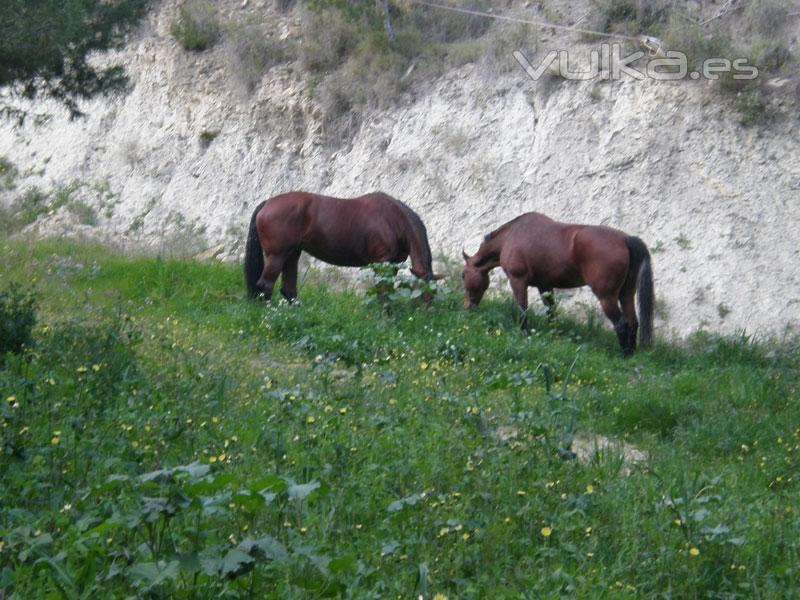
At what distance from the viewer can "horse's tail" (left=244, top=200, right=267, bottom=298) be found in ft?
50.2

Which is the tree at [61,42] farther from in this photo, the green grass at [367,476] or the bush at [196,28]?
the bush at [196,28]

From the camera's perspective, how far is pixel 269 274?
49.9 ft

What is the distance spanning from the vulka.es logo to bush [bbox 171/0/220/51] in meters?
8.09

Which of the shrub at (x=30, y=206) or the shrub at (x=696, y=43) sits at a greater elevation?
the shrub at (x=696, y=43)

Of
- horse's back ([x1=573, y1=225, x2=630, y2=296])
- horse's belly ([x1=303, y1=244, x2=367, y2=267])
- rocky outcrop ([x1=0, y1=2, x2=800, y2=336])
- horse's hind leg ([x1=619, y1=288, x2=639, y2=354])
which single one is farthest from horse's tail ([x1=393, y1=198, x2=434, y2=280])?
rocky outcrop ([x1=0, y1=2, x2=800, y2=336])

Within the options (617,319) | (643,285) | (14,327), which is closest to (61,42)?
(14,327)

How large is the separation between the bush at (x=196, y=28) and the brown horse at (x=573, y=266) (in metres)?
12.4

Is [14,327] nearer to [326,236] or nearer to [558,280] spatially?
[326,236]

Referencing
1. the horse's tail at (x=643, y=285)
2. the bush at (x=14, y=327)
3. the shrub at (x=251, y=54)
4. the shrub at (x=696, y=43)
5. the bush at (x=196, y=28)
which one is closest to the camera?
the bush at (x=14, y=327)

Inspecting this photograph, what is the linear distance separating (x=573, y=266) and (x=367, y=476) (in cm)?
917

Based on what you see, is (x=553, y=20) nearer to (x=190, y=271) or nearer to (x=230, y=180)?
(x=230, y=180)

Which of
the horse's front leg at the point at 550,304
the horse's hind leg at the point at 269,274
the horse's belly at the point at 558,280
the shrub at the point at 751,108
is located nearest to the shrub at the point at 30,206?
the horse's hind leg at the point at 269,274

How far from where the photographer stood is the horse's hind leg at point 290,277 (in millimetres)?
15516

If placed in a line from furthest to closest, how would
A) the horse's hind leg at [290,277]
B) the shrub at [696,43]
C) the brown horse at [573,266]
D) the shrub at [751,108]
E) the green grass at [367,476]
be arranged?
the shrub at [696,43] < the shrub at [751,108] < the horse's hind leg at [290,277] < the brown horse at [573,266] < the green grass at [367,476]
